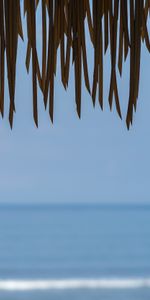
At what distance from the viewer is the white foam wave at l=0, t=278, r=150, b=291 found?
24.3ft

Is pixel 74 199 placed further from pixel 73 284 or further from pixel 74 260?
pixel 73 284

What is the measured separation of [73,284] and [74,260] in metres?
3.01

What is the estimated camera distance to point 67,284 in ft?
26.2

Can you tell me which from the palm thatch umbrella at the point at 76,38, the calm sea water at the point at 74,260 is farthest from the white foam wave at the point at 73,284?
the palm thatch umbrella at the point at 76,38

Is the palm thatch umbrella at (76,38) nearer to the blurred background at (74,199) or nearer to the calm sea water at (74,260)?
the blurred background at (74,199)

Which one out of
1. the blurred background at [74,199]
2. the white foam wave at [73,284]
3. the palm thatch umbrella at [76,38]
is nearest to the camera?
the palm thatch umbrella at [76,38]

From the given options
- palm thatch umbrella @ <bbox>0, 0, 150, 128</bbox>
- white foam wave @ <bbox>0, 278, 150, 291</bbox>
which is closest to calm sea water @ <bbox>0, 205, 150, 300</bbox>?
white foam wave @ <bbox>0, 278, 150, 291</bbox>

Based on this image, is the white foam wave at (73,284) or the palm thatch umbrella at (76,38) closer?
the palm thatch umbrella at (76,38)

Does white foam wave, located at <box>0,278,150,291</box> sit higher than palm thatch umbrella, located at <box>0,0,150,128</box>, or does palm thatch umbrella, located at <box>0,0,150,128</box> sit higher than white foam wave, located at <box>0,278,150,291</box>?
palm thatch umbrella, located at <box>0,0,150,128</box>

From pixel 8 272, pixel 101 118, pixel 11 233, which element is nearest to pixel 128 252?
pixel 8 272

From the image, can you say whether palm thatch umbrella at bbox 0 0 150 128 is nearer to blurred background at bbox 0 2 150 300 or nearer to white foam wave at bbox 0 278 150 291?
blurred background at bbox 0 2 150 300

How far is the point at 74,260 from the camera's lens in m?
10.9

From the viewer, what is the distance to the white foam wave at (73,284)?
24.3 ft

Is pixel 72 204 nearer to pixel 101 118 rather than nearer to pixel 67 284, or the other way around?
pixel 101 118
